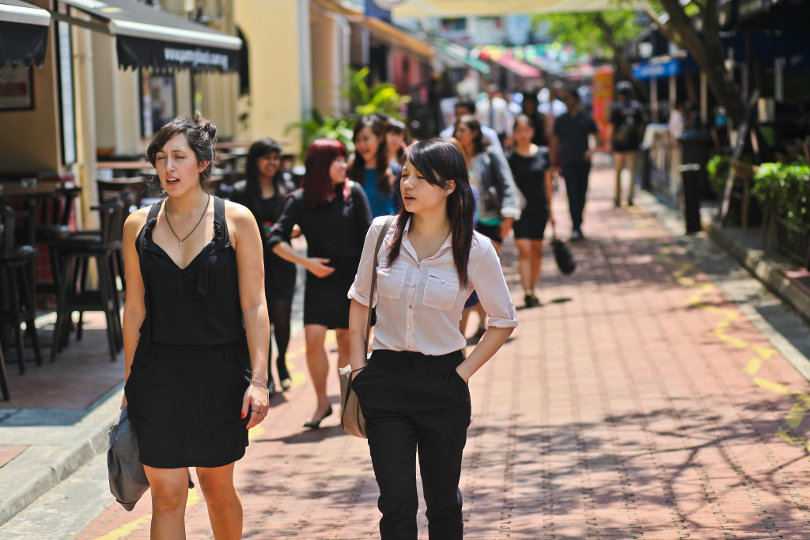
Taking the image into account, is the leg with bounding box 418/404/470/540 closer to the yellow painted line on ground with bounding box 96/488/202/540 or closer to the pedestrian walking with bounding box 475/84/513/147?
the yellow painted line on ground with bounding box 96/488/202/540

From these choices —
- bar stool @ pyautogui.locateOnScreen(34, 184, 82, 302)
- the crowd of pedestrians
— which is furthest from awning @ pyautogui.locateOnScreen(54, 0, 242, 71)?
the crowd of pedestrians

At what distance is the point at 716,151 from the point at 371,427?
650 inches

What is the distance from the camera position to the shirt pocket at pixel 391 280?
4.06 meters

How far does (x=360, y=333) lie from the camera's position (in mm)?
4145

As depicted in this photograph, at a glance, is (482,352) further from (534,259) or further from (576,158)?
(576,158)

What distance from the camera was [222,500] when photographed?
417 cm

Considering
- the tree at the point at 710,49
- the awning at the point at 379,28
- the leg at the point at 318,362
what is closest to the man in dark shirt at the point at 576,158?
the tree at the point at 710,49

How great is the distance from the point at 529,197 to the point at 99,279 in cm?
A: 426

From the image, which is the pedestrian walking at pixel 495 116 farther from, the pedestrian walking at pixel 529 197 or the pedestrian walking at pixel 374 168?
the pedestrian walking at pixel 374 168

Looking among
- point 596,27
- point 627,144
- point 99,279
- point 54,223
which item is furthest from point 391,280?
point 596,27

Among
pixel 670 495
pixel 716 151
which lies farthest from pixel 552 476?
pixel 716 151

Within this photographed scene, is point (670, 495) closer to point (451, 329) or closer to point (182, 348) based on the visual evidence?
point (451, 329)

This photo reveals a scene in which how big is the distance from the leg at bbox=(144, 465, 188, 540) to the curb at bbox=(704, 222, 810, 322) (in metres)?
6.79

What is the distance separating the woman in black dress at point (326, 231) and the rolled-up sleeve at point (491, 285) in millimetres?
2802
